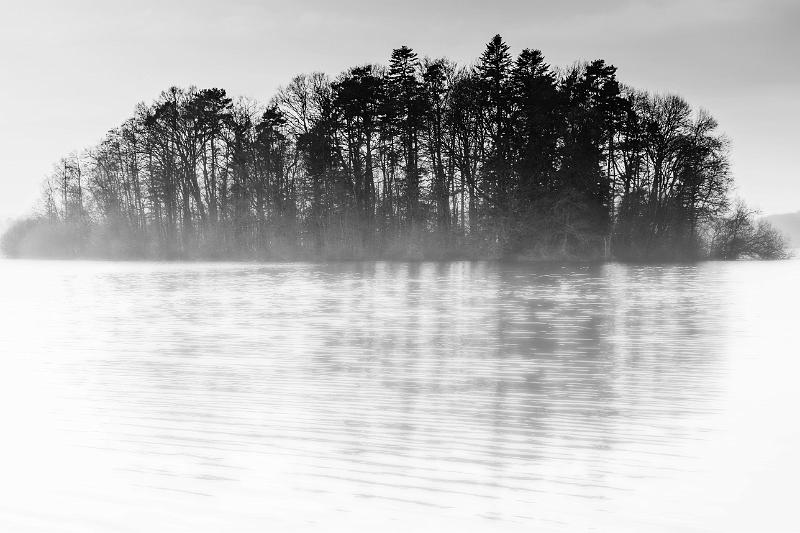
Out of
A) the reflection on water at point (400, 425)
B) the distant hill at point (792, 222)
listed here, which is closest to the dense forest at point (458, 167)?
the reflection on water at point (400, 425)

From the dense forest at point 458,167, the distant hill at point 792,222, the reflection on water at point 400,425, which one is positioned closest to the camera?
the reflection on water at point 400,425

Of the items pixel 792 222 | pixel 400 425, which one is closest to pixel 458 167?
pixel 400 425

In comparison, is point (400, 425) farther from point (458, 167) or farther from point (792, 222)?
point (792, 222)

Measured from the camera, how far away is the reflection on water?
10.8 feet

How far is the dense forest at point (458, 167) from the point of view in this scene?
Result: 35.6 metres

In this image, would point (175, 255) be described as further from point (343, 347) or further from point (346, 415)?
point (346, 415)

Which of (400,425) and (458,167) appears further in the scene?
(458,167)

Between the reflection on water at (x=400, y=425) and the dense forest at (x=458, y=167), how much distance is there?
25939 mm

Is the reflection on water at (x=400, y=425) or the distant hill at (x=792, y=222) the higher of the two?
the distant hill at (x=792, y=222)

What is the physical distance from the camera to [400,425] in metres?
4.71

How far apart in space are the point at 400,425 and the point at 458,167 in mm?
35368

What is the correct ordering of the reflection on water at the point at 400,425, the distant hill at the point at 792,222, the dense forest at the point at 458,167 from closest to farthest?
the reflection on water at the point at 400,425 < the dense forest at the point at 458,167 < the distant hill at the point at 792,222

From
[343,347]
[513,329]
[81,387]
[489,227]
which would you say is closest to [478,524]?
[81,387]

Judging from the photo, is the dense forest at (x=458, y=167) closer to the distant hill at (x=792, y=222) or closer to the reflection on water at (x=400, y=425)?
the reflection on water at (x=400, y=425)
